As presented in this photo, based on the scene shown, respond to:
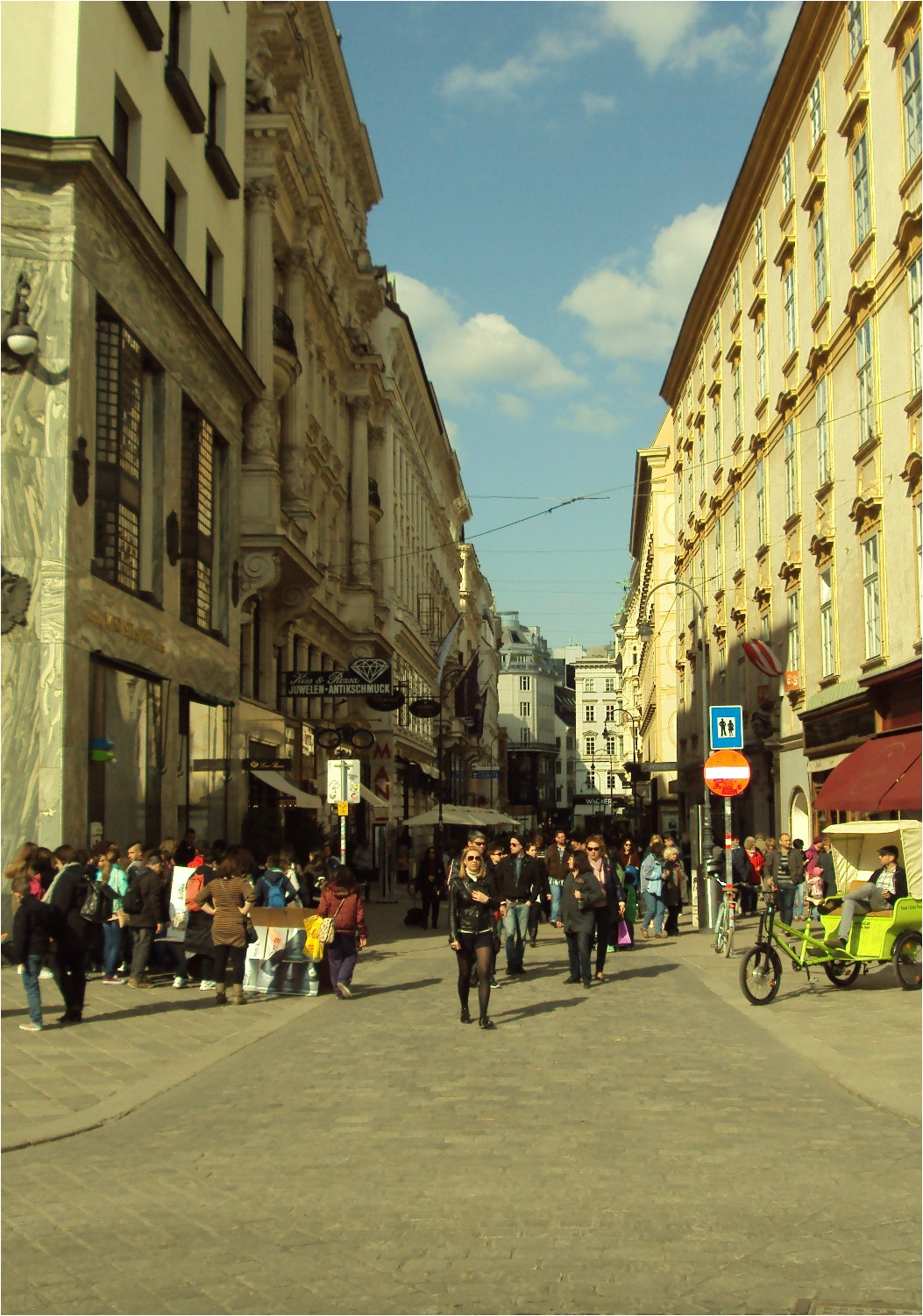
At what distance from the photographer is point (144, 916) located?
16.5 m

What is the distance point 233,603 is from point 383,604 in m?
20.6

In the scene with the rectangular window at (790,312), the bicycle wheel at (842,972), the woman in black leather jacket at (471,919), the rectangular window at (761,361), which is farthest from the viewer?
the rectangular window at (761,361)

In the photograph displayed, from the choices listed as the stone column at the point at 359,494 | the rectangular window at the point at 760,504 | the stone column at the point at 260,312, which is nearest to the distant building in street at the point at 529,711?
the stone column at the point at 359,494

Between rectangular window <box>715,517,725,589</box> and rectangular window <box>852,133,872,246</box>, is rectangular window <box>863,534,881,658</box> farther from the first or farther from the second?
rectangular window <box>715,517,725,589</box>

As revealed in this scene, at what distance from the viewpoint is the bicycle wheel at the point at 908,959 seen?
52.9ft

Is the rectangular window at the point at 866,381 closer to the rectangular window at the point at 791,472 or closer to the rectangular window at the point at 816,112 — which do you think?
the rectangular window at the point at 791,472

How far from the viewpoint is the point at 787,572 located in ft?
111

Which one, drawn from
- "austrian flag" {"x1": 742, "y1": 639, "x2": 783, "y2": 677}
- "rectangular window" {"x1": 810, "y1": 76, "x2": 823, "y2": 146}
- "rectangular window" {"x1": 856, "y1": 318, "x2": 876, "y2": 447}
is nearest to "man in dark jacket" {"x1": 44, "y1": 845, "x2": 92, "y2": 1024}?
"rectangular window" {"x1": 856, "y1": 318, "x2": 876, "y2": 447}

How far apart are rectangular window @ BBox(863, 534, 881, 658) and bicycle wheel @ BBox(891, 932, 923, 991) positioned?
10.3 metres

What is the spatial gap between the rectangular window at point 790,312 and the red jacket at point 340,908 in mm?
21949

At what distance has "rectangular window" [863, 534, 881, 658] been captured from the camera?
26.1 metres

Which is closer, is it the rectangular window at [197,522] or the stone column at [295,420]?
the rectangular window at [197,522]

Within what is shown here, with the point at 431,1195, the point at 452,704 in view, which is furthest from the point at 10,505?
the point at 452,704

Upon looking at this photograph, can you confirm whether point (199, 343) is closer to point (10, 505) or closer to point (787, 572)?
point (10, 505)
